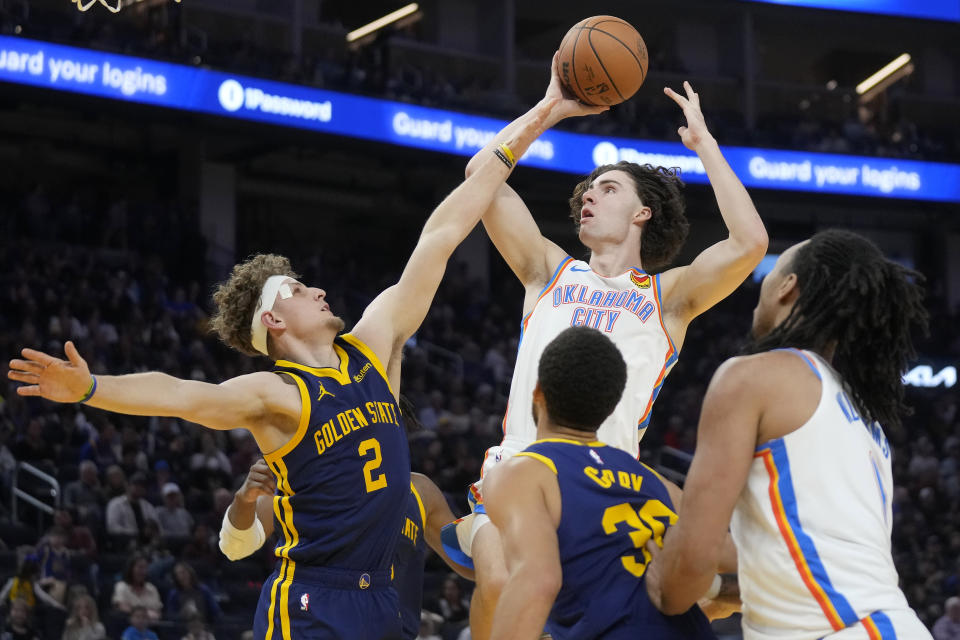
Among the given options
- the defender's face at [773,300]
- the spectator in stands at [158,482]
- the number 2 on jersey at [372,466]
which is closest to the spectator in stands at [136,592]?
the spectator in stands at [158,482]

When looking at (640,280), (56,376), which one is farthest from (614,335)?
(56,376)

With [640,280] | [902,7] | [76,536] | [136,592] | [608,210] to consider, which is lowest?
[136,592]

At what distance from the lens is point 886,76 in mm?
25188

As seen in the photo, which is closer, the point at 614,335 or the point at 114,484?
the point at 614,335

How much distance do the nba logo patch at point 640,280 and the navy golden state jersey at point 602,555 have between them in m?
1.58

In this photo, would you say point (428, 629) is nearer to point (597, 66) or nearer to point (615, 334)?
point (615, 334)

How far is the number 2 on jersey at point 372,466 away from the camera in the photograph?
392cm

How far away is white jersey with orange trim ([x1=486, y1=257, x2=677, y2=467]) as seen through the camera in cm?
434

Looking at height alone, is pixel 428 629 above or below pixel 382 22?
below

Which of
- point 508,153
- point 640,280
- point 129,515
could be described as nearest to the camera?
point 640,280

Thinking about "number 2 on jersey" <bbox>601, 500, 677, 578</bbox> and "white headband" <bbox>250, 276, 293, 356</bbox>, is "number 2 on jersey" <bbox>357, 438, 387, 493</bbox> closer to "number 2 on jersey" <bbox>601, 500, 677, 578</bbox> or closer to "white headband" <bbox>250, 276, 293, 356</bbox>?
"white headband" <bbox>250, 276, 293, 356</bbox>

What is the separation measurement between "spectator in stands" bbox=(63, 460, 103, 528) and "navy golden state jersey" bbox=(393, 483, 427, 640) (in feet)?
21.6

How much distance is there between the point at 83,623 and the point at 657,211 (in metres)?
5.81

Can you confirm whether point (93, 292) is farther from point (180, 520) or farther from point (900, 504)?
point (900, 504)
